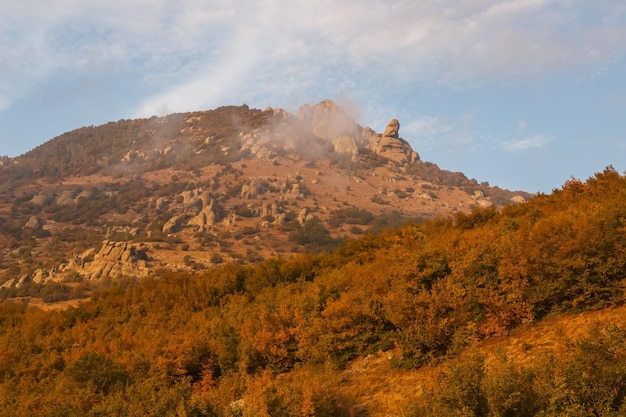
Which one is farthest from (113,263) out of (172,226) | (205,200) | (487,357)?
(487,357)

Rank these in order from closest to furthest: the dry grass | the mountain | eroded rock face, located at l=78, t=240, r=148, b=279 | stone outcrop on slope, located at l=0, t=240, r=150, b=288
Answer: the dry grass
stone outcrop on slope, located at l=0, t=240, r=150, b=288
eroded rock face, located at l=78, t=240, r=148, b=279
the mountain

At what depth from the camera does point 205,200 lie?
109500mm

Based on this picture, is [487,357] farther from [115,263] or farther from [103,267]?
[103,267]

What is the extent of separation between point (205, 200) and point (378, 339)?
98.9m

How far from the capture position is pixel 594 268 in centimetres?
1218

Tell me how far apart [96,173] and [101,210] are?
5890cm

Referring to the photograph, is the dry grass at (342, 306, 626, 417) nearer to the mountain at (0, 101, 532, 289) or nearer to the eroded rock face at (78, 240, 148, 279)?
the eroded rock face at (78, 240, 148, 279)

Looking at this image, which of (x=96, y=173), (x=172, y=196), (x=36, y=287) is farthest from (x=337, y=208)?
(x=96, y=173)

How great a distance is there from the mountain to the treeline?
4646cm

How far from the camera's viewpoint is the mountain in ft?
251

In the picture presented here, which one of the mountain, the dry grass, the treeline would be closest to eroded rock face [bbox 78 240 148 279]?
the mountain

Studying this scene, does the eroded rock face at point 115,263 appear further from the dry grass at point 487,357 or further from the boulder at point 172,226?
the dry grass at point 487,357

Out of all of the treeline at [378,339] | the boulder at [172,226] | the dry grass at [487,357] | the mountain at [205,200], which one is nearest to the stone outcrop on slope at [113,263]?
the mountain at [205,200]

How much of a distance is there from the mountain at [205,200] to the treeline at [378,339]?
4646cm
